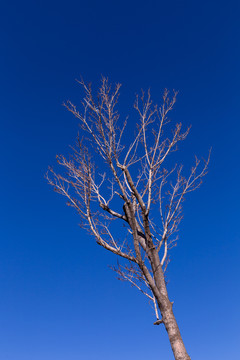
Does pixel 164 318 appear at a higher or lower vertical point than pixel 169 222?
lower

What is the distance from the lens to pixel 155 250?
4.97m

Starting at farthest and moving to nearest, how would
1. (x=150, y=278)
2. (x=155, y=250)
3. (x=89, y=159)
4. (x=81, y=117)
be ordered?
(x=81, y=117) < (x=89, y=159) < (x=155, y=250) < (x=150, y=278)

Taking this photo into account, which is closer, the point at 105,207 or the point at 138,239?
the point at 138,239

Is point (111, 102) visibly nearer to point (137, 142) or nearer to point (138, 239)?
point (137, 142)

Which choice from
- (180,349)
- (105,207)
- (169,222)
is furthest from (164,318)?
(105,207)

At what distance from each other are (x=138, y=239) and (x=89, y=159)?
1.92m

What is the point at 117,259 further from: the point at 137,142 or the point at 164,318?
the point at 137,142

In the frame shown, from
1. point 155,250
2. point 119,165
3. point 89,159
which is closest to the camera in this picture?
point 155,250

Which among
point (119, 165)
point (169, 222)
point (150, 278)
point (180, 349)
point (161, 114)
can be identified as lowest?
point (180, 349)

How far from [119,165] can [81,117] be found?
1627 mm

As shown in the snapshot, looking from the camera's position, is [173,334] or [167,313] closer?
[173,334]

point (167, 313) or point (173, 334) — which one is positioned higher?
point (167, 313)

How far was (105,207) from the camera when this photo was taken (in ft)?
18.9

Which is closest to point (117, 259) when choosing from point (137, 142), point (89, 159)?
point (89, 159)
